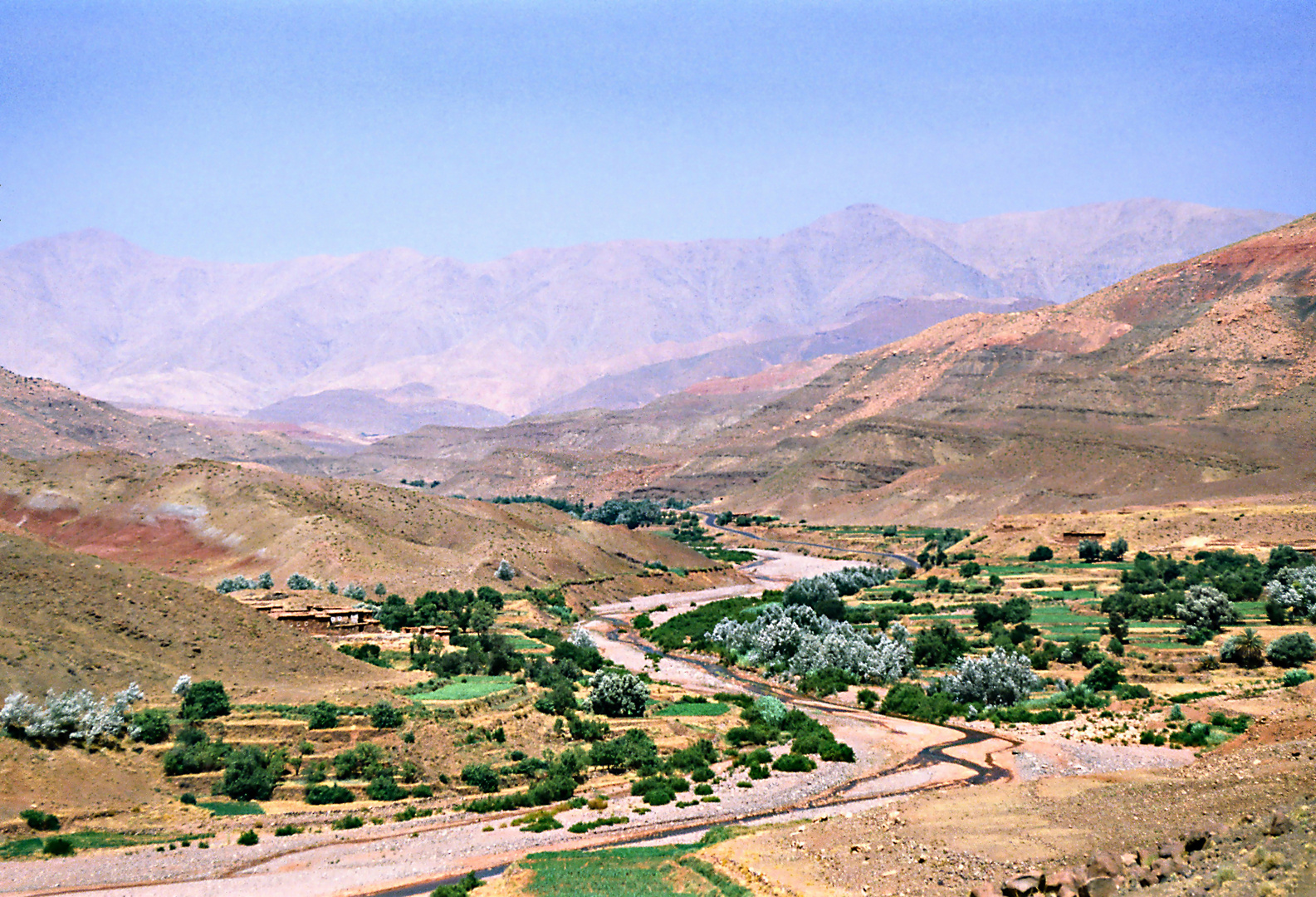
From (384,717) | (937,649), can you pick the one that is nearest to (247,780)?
(384,717)

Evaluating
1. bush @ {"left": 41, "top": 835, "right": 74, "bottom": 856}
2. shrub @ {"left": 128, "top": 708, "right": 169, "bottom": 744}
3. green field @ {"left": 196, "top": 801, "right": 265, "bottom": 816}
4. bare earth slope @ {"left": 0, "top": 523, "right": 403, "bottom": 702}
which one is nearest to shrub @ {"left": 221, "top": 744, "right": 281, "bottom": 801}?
green field @ {"left": 196, "top": 801, "right": 265, "bottom": 816}

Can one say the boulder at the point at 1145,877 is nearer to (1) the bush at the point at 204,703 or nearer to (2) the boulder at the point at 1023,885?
(2) the boulder at the point at 1023,885

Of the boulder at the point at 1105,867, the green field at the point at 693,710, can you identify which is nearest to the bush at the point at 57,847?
the green field at the point at 693,710

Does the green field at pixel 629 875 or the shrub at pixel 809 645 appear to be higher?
the green field at pixel 629 875

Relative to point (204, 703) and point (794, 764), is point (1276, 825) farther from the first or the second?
point (204, 703)

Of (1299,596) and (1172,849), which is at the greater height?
(1172,849)

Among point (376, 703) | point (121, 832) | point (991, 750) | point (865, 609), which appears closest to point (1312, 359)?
point (865, 609)
